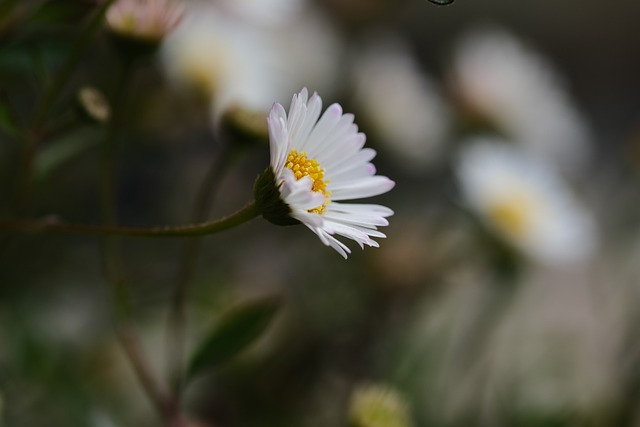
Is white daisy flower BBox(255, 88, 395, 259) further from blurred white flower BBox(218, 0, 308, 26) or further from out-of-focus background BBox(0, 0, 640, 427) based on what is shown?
blurred white flower BBox(218, 0, 308, 26)

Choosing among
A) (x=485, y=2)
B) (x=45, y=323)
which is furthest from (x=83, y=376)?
(x=485, y=2)

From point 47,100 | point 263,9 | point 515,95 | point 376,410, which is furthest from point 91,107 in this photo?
point 515,95

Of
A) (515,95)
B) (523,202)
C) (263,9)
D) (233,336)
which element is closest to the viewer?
(233,336)

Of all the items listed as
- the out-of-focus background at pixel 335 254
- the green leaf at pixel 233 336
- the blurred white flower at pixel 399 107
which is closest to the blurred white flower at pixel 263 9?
the out-of-focus background at pixel 335 254

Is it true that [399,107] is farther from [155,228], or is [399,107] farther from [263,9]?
[155,228]

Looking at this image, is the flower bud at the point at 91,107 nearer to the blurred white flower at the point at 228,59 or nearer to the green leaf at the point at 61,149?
the green leaf at the point at 61,149

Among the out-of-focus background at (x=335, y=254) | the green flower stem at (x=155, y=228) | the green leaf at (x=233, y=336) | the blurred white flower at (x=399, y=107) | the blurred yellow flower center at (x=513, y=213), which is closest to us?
the green flower stem at (x=155, y=228)
